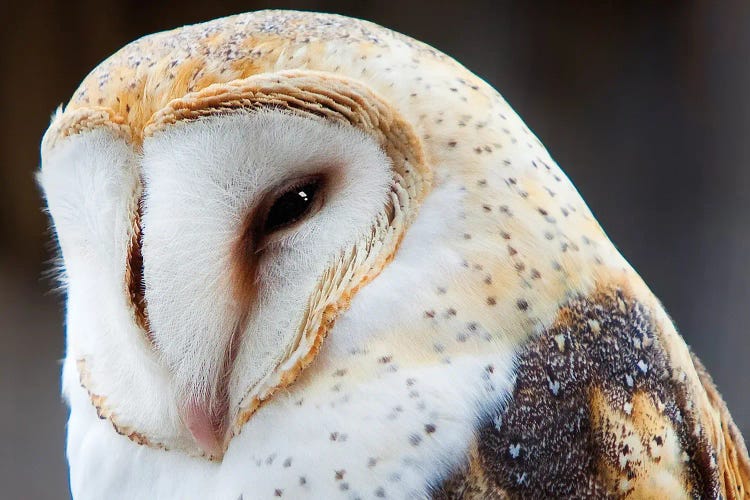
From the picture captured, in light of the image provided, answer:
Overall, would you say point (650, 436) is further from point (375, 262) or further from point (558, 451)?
point (375, 262)

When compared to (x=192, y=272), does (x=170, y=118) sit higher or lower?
higher

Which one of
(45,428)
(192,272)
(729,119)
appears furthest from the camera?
(45,428)

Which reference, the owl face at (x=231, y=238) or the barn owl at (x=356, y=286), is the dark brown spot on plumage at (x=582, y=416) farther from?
the owl face at (x=231, y=238)

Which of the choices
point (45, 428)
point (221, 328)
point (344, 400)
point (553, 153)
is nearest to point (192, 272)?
point (221, 328)

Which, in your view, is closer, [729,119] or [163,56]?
[163,56]

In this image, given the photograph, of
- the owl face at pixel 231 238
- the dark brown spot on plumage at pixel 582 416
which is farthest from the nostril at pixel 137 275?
the dark brown spot on plumage at pixel 582 416

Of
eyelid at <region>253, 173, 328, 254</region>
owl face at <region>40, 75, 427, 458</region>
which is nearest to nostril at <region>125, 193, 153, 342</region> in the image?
owl face at <region>40, 75, 427, 458</region>

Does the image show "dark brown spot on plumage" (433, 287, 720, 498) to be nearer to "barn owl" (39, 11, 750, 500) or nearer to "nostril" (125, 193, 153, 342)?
"barn owl" (39, 11, 750, 500)

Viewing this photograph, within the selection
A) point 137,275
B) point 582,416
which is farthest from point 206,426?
point 582,416
